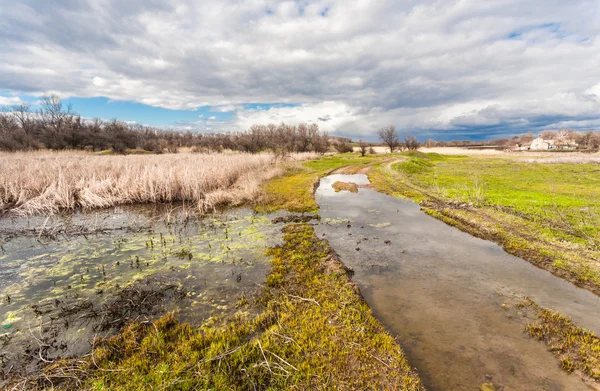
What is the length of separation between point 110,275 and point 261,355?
510cm

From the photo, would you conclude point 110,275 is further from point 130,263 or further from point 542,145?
point 542,145

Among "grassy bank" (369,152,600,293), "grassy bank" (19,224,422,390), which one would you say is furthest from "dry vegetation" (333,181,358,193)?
"grassy bank" (19,224,422,390)

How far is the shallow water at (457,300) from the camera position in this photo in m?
3.94

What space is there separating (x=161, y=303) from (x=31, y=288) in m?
3.44

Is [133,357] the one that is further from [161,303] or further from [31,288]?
[31,288]

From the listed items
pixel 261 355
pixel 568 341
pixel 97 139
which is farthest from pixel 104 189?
pixel 97 139

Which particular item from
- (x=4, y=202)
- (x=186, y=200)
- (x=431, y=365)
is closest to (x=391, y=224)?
(x=431, y=365)

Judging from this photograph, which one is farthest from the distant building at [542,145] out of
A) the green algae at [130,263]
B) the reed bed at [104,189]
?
the green algae at [130,263]

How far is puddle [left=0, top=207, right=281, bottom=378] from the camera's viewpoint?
4672 millimetres

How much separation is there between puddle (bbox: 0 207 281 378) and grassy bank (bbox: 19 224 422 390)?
0.55 m

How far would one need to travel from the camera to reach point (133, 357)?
3.96 metres

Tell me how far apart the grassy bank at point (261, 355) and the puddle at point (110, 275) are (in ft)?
1.81

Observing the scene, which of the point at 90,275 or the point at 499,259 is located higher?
the point at 90,275

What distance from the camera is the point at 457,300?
5734mm
